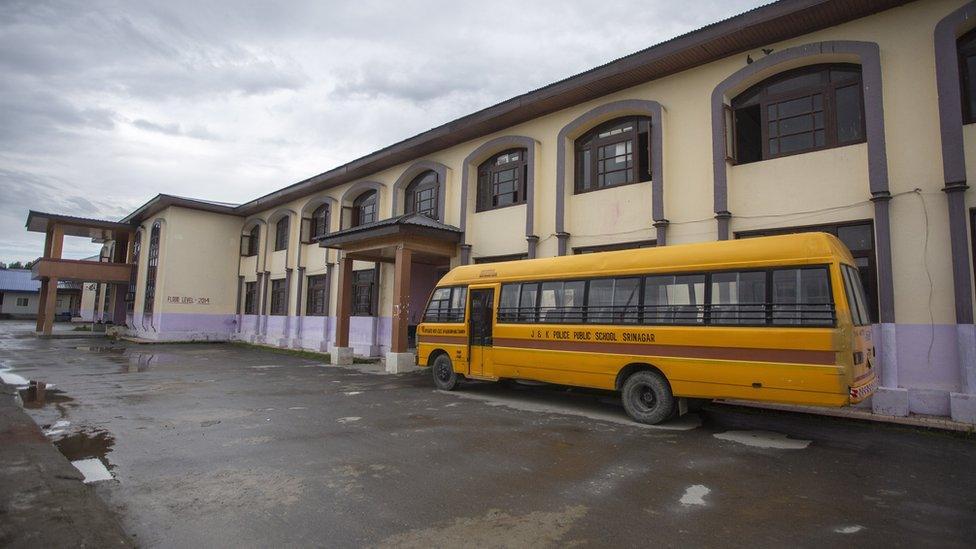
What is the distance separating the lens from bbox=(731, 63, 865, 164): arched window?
370 inches

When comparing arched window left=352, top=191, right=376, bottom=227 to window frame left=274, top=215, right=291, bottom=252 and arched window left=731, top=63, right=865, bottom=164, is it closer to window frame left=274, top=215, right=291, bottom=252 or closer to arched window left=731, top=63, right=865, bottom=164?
window frame left=274, top=215, right=291, bottom=252

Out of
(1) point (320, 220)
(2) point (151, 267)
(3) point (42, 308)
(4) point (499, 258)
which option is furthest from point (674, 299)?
(3) point (42, 308)

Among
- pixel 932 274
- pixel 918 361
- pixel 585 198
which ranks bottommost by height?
pixel 918 361

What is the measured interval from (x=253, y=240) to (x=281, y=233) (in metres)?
3.40

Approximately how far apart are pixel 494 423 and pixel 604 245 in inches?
233

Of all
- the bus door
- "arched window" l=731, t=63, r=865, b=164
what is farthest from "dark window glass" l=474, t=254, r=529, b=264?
"arched window" l=731, t=63, r=865, b=164

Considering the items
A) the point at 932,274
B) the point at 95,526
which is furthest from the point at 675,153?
the point at 95,526

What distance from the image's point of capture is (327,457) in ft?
19.2

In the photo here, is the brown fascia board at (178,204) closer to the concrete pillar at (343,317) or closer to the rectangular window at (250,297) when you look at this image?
the rectangular window at (250,297)

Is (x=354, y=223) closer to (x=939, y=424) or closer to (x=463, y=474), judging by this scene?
(x=463, y=474)

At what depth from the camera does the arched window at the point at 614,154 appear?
1196cm

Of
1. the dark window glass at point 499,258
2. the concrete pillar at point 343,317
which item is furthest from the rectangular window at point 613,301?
the concrete pillar at point 343,317

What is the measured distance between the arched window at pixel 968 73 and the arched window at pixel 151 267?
30.8 metres

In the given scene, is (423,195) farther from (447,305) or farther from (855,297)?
(855,297)
